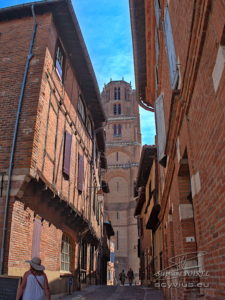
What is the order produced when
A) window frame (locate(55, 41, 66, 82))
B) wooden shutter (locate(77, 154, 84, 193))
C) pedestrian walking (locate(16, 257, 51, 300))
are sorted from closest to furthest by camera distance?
pedestrian walking (locate(16, 257, 51, 300)) < window frame (locate(55, 41, 66, 82)) < wooden shutter (locate(77, 154, 84, 193))

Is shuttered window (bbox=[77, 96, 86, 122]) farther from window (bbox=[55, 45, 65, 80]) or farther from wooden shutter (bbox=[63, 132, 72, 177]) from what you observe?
wooden shutter (bbox=[63, 132, 72, 177])

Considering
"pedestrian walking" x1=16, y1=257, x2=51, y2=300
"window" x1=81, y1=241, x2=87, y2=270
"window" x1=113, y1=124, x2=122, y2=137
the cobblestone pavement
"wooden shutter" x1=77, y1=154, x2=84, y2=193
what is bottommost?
the cobblestone pavement

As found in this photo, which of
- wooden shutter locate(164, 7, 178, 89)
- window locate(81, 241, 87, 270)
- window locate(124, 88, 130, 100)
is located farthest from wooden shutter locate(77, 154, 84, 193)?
window locate(124, 88, 130, 100)

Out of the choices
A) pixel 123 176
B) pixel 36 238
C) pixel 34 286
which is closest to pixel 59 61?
pixel 36 238

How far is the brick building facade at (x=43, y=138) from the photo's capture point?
821cm

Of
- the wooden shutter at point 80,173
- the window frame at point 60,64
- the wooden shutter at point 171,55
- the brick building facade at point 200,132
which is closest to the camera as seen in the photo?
the brick building facade at point 200,132

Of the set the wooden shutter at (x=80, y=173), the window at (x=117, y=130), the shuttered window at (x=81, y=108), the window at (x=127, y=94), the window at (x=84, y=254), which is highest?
the window at (x=127, y=94)

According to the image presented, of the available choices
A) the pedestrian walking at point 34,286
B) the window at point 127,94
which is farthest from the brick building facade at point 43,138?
the window at point 127,94

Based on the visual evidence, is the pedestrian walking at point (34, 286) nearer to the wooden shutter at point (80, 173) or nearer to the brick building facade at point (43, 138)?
the brick building facade at point (43, 138)

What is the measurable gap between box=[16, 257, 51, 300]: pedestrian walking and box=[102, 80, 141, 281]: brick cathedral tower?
45.1 metres

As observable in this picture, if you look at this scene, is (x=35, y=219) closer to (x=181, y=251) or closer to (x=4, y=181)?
(x=4, y=181)

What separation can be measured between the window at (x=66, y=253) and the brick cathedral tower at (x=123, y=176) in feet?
121

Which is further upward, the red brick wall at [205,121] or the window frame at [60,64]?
the window frame at [60,64]

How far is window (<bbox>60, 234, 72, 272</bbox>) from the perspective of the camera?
12034 millimetres
